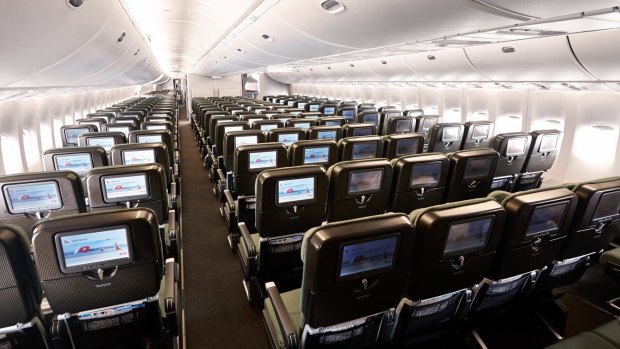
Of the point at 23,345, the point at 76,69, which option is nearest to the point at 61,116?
the point at 76,69

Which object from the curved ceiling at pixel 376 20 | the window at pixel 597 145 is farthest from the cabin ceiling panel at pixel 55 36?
the window at pixel 597 145

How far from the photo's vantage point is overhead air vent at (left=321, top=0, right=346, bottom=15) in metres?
2.91

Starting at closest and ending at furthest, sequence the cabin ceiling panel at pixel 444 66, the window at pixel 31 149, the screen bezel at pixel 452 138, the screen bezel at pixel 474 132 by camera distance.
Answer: the screen bezel at pixel 452 138
the cabin ceiling panel at pixel 444 66
the screen bezel at pixel 474 132
the window at pixel 31 149

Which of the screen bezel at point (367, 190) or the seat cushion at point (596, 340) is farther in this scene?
the screen bezel at point (367, 190)

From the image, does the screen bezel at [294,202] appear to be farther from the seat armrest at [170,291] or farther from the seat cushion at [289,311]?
the seat armrest at [170,291]

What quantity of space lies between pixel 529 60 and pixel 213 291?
5.55 m

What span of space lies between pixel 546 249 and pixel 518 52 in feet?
12.6

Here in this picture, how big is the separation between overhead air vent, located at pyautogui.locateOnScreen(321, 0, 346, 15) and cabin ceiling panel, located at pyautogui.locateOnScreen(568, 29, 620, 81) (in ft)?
9.83

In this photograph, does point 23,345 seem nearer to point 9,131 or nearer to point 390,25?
point 390,25

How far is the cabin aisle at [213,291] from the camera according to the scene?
282cm

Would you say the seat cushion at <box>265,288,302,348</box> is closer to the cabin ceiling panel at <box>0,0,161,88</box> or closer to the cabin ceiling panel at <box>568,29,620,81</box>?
the cabin ceiling panel at <box>0,0,161,88</box>

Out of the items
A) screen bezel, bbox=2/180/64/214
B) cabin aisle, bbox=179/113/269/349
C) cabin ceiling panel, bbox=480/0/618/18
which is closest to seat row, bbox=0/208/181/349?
cabin aisle, bbox=179/113/269/349

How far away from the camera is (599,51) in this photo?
12.5ft

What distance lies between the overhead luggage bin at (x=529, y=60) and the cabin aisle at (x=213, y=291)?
4.98 metres
